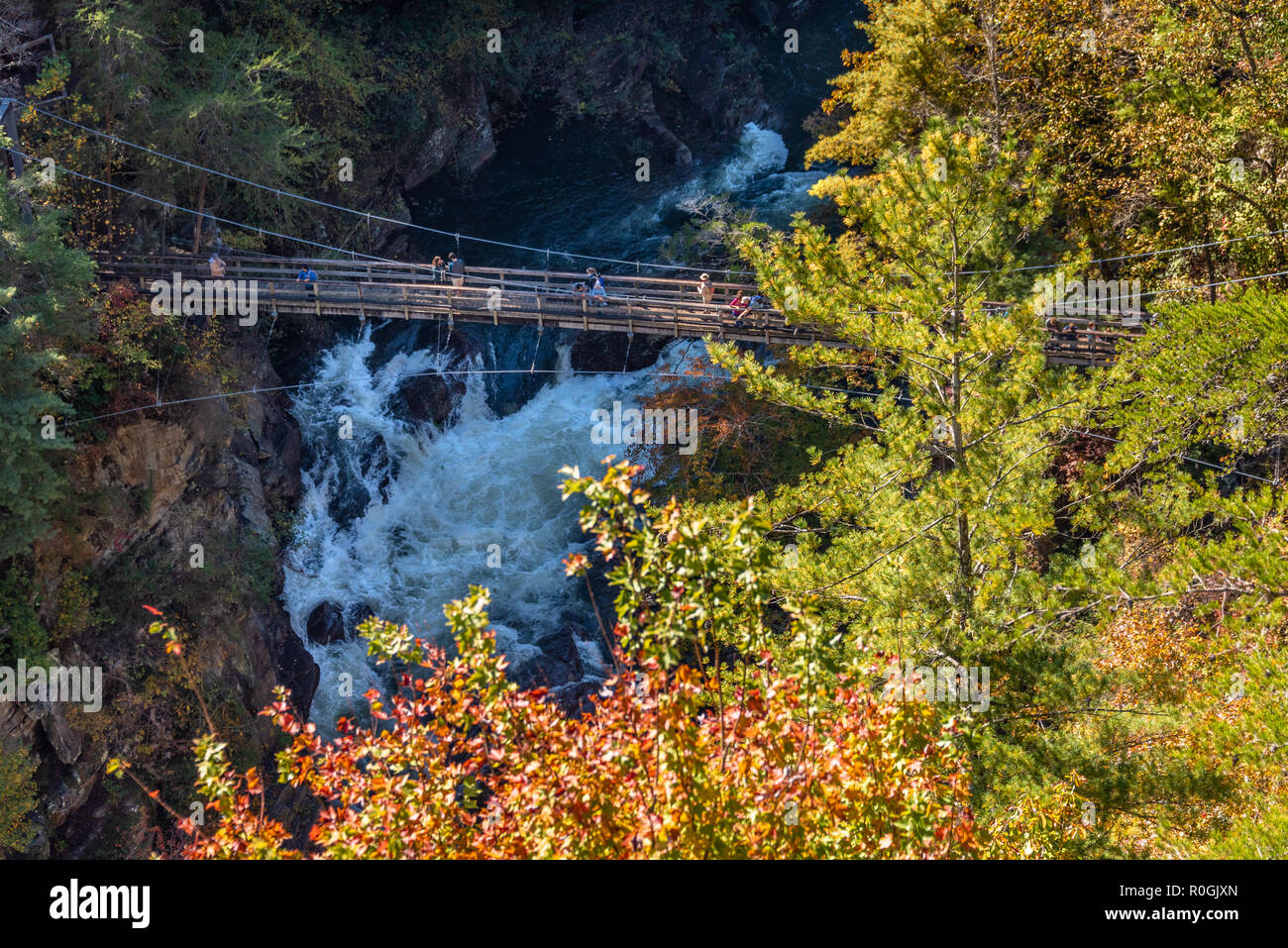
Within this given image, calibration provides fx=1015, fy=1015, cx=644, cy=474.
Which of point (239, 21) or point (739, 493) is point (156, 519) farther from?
point (239, 21)

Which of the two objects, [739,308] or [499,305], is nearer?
[739,308]

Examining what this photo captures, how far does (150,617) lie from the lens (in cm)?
1762

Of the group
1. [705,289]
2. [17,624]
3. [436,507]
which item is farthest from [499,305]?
[17,624]

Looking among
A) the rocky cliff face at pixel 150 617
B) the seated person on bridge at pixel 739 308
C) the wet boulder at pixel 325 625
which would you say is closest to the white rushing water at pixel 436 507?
the wet boulder at pixel 325 625

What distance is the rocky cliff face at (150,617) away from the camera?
16.0 m

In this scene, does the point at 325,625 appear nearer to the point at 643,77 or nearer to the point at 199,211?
the point at 199,211

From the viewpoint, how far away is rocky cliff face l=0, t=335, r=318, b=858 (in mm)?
16000

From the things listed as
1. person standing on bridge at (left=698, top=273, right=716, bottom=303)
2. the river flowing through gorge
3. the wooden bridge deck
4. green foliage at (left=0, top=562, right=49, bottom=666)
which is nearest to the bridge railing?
the wooden bridge deck

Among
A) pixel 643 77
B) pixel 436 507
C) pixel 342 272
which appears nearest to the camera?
pixel 342 272

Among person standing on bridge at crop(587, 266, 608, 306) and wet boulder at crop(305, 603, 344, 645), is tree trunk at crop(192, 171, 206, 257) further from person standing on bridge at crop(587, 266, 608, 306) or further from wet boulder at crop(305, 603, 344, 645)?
person standing on bridge at crop(587, 266, 608, 306)

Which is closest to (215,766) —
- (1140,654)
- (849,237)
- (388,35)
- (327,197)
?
(1140,654)

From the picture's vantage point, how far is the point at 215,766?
627cm

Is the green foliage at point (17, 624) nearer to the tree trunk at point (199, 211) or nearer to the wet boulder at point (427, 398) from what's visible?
the tree trunk at point (199, 211)
